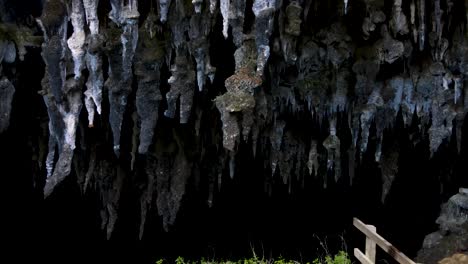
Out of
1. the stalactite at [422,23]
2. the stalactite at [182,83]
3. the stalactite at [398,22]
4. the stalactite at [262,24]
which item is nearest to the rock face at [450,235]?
the stalactite at [422,23]

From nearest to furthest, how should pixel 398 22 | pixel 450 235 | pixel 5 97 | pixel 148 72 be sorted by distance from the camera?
pixel 398 22
pixel 148 72
pixel 5 97
pixel 450 235

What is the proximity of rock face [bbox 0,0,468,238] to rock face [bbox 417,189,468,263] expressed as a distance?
1.15 metres

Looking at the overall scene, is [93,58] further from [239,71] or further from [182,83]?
[239,71]

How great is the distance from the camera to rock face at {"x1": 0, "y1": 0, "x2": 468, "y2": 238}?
19.0 ft

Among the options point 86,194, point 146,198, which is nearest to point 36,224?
point 86,194

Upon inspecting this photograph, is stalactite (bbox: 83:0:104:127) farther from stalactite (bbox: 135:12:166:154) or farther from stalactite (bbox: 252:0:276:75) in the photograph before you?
stalactite (bbox: 252:0:276:75)

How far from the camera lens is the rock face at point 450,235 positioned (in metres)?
7.50

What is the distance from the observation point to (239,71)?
576 centimetres

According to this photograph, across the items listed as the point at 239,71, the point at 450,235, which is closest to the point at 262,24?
the point at 239,71

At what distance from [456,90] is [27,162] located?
6.72m

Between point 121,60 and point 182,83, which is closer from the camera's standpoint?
point 121,60

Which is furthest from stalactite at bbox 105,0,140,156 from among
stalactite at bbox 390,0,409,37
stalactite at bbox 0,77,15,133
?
stalactite at bbox 390,0,409,37

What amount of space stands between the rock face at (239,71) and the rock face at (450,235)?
1.15m

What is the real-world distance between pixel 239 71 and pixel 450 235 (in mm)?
4396
